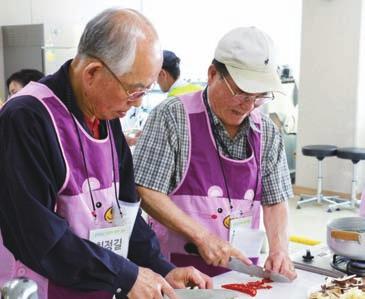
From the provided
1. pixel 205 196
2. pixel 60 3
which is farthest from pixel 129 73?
pixel 60 3

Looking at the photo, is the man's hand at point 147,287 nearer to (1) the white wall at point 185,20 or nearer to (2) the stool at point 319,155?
(2) the stool at point 319,155

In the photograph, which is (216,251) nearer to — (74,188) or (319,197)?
(74,188)

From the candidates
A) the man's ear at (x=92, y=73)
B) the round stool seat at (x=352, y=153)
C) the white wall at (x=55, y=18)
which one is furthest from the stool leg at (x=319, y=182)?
the man's ear at (x=92, y=73)

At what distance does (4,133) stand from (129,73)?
282 mm

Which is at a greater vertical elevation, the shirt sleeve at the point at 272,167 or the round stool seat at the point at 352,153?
the shirt sleeve at the point at 272,167

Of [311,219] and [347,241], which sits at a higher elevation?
[347,241]

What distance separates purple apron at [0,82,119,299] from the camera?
1.15m

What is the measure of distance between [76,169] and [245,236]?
654mm

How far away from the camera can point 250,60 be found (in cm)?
148

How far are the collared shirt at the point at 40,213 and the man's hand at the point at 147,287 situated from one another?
0.05 ft

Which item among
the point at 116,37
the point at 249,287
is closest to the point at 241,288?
the point at 249,287

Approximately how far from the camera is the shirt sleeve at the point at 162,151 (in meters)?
1.55

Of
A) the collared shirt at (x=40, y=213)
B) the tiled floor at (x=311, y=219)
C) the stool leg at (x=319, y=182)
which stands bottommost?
the tiled floor at (x=311, y=219)

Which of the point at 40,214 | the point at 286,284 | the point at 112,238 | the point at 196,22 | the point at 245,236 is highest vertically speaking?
the point at 196,22
